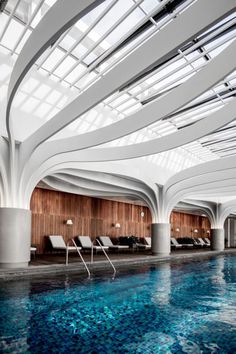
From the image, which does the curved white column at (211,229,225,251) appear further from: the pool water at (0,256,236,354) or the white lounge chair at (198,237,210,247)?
the pool water at (0,256,236,354)

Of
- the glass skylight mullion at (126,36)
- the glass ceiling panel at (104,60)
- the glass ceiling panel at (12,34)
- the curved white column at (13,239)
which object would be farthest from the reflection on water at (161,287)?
the glass ceiling panel at (12,34)

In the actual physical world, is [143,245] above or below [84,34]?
below

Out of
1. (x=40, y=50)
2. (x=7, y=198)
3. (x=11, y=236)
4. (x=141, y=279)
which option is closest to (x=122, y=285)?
(x=141, y=279)

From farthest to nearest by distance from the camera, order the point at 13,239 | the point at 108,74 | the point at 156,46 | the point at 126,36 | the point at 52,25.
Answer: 1. the point at 13,239
2. the point at 126,36
3. the point at 108,74
4. the point at 156,46
5. the point at 52,25

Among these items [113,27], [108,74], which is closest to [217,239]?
[113,27]

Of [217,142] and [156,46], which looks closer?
[156,46]

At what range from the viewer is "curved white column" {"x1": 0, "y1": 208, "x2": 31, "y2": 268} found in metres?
11.3

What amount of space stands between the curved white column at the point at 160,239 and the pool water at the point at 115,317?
9.64 m

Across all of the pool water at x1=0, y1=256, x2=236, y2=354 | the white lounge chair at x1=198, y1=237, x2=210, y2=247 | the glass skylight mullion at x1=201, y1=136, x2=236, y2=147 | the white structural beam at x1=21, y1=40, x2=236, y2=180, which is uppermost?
the glass skylight mullion at x1=201, y1=136, x2=236, y2=147

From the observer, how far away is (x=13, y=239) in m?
11.5

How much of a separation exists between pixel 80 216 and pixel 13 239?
30.5 ft

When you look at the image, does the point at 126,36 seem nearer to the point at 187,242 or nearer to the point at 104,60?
the point at 104,60

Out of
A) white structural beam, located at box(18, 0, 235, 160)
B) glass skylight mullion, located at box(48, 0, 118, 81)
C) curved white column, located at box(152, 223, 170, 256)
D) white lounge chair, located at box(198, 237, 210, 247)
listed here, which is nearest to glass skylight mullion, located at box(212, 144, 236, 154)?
curved white column, located at box(152, 223, 170, 256)

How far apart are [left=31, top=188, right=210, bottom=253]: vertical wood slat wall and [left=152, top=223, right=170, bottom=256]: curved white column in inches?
157
